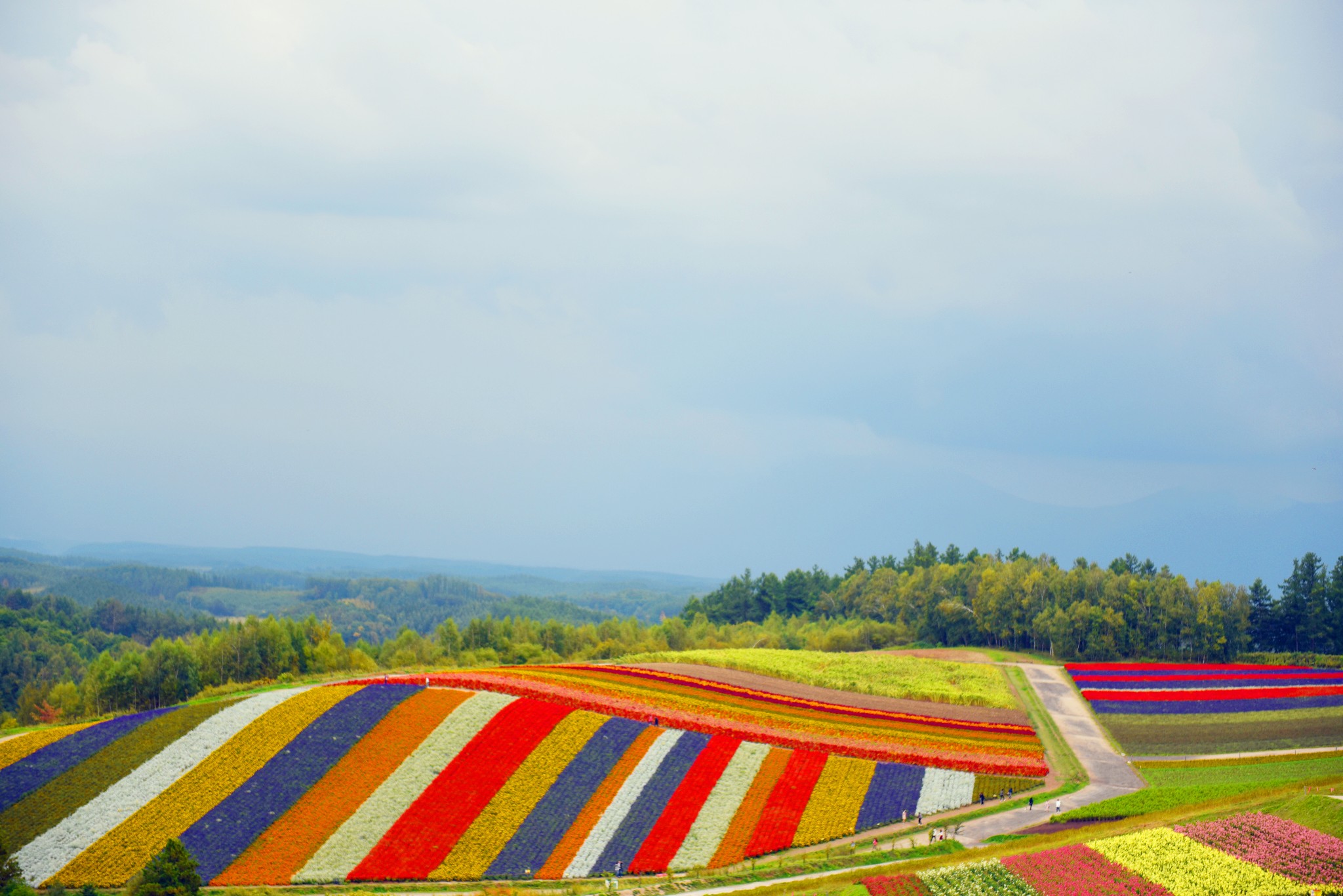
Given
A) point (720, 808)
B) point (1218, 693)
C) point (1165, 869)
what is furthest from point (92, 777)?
point (1218, 693)

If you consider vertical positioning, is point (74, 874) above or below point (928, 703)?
below

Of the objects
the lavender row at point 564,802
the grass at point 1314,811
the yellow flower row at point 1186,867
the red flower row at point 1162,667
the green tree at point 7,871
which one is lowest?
the green tree at point 7,871

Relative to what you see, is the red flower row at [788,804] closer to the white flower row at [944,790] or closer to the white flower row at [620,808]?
the white flower row at [944,790]

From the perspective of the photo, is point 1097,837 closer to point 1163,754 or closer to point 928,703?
point 1163,754

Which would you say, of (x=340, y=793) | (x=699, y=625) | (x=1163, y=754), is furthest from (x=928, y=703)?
(x=699, y=625)

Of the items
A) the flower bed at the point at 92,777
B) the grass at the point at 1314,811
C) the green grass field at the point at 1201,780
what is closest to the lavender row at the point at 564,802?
the flower bed at the point at 92,777

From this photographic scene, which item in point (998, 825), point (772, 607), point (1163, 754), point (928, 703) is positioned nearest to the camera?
point (998, 825)
